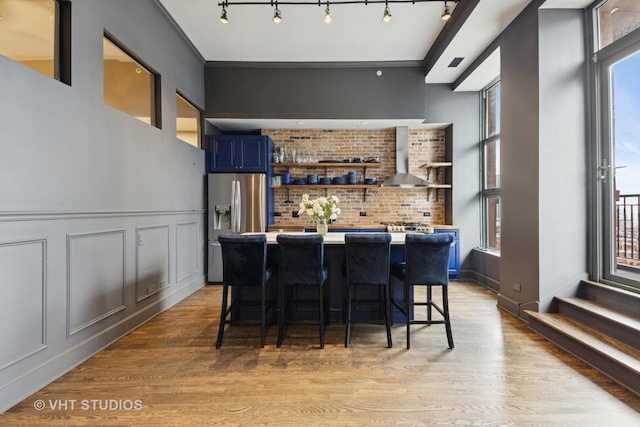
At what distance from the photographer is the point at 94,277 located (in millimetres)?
2408

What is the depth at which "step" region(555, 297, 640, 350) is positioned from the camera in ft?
7.06

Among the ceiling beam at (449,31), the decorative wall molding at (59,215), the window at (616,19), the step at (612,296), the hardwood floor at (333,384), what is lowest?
the hardwood floor at (333,384)

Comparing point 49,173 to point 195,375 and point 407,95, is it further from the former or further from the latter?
point 407,95

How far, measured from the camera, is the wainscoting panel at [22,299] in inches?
68.6

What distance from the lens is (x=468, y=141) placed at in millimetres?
4977

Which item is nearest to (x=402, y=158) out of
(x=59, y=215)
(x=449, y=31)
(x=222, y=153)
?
(x=449, y=31)

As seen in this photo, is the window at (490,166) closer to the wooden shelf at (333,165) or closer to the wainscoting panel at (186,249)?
the wooden shelf at (333,165)

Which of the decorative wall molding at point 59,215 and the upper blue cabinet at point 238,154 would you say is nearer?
the decorative wall molding at point 59,215

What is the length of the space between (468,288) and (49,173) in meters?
4.94

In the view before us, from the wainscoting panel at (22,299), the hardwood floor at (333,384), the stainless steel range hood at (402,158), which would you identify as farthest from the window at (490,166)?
the wainscoting panel at (22,299)

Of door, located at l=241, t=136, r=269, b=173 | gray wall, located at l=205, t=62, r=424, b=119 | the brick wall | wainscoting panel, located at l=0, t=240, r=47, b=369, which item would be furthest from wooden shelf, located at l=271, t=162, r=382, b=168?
wainscoting panel, located at l=0, t=240, r=47, b=369

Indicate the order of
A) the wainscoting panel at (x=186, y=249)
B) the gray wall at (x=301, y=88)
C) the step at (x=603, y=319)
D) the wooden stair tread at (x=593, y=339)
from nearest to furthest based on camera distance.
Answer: the wooden stair tread at (x=593, y=339) < the step at (x=603, y=319) < the wainscoting panel at (x=186, y=249) < the gray wall at (x=301, y=88)

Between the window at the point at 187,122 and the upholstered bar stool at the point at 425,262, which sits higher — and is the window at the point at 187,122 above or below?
above

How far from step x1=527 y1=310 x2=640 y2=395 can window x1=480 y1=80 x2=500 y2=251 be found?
209 centimetres
